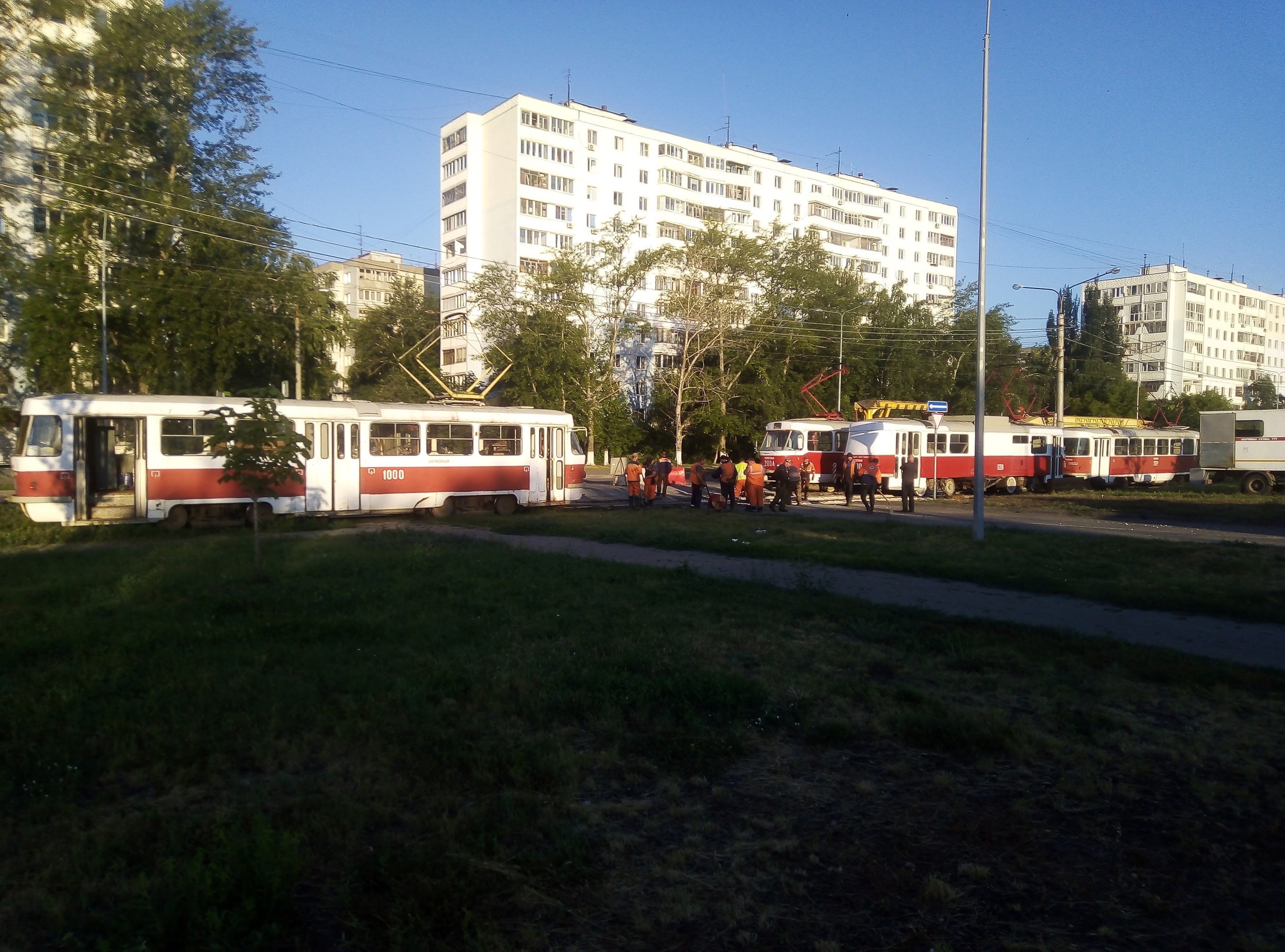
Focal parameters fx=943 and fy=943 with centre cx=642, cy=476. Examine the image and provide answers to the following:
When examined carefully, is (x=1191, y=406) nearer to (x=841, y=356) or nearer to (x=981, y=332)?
(x=841, y=356)

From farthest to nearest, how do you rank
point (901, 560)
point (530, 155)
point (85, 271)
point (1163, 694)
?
point (530, 155) < point (85, 271) < point (901, 560) < point (1163, 694)

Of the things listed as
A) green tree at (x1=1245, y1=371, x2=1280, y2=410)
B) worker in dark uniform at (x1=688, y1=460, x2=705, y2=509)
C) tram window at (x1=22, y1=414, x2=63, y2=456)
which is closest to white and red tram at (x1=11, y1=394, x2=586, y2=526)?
tram window at (x1=22, y1=414, x2=63, y2=456)

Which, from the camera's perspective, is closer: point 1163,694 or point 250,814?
point 250,814

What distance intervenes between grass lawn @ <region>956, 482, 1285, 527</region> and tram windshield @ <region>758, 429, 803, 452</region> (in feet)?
21.0

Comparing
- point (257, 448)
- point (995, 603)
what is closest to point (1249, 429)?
point (995, 603)

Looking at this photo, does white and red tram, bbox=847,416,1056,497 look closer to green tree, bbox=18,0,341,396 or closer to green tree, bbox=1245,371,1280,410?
green tree, bbox=18,0,341,396

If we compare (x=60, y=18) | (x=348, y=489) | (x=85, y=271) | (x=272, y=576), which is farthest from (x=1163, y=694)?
(x=85, y=271)

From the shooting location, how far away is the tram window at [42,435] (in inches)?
750

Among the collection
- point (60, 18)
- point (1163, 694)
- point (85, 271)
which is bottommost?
point (1163, 694)

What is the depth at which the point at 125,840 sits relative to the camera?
4484mm

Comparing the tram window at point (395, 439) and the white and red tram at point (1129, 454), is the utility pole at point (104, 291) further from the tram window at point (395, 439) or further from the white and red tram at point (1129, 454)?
the white and red tram at point (1129, 454)

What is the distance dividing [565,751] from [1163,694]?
485cm

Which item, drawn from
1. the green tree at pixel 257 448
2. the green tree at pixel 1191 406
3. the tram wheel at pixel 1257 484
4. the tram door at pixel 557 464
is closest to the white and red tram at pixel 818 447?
the tram door at pixel 557 464

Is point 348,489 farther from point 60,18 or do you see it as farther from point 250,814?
point 250,814
